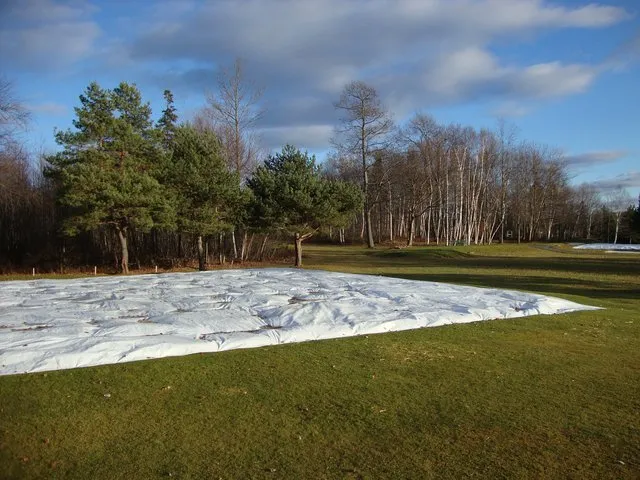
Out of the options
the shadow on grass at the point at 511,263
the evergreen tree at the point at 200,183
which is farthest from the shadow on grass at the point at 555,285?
the evergreen tree at the point at 200,183

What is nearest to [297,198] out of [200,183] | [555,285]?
[200,183]

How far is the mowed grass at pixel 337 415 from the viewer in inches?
136

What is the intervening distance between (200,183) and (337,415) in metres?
20.1

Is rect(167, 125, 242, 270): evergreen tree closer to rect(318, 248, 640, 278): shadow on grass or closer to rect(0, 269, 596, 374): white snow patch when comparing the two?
rect(318, 248, 640, 278): shadow on grass

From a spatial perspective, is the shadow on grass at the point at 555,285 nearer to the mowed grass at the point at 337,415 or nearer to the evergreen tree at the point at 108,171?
the mowed grass at the point at 337,415

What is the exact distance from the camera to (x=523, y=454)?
367 centimetres

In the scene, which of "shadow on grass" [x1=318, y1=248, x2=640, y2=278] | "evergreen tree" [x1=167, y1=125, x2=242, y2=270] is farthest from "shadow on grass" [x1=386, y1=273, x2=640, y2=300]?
"evergreen tree" [x1=167, y1=125, x2=242, y2=270]

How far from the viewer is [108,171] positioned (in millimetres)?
20469

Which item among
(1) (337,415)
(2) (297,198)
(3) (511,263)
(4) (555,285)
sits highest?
(2) (297,198)

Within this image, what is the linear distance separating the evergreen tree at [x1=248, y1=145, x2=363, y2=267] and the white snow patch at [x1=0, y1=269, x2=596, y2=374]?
34.3ft

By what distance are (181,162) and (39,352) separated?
18.2 metres

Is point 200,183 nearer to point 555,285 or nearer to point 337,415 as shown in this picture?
point 555,285

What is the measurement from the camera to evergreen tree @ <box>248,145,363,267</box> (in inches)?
957

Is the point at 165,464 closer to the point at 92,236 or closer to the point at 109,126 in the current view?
the point at 109,126
